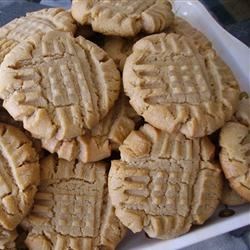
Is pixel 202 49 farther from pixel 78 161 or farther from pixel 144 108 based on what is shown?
pixel 78 161

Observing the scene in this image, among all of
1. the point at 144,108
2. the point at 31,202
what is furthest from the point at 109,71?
the point at 31,202

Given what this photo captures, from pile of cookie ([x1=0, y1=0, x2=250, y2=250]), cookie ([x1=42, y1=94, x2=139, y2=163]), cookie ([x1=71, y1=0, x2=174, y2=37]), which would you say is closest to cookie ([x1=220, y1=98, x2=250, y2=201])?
pile of cookie ([x1=0, y1=0, x2=250, y2=250])

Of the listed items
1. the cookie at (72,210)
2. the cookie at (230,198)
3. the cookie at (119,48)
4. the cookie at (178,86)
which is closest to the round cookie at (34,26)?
the cookie at (119,48)

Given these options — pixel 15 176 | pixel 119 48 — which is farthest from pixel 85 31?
pixel 15 176

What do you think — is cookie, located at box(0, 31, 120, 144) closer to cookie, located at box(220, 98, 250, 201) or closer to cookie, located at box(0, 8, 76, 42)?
cookie, located at box(0, 8, 76, 42)

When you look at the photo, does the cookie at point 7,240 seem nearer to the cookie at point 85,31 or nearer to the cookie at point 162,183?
the cookie at point 162,183

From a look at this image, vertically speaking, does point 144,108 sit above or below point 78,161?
above

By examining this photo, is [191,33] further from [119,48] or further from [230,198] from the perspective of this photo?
[230,198]

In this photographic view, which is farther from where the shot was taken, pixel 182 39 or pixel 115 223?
pixel 182 39
